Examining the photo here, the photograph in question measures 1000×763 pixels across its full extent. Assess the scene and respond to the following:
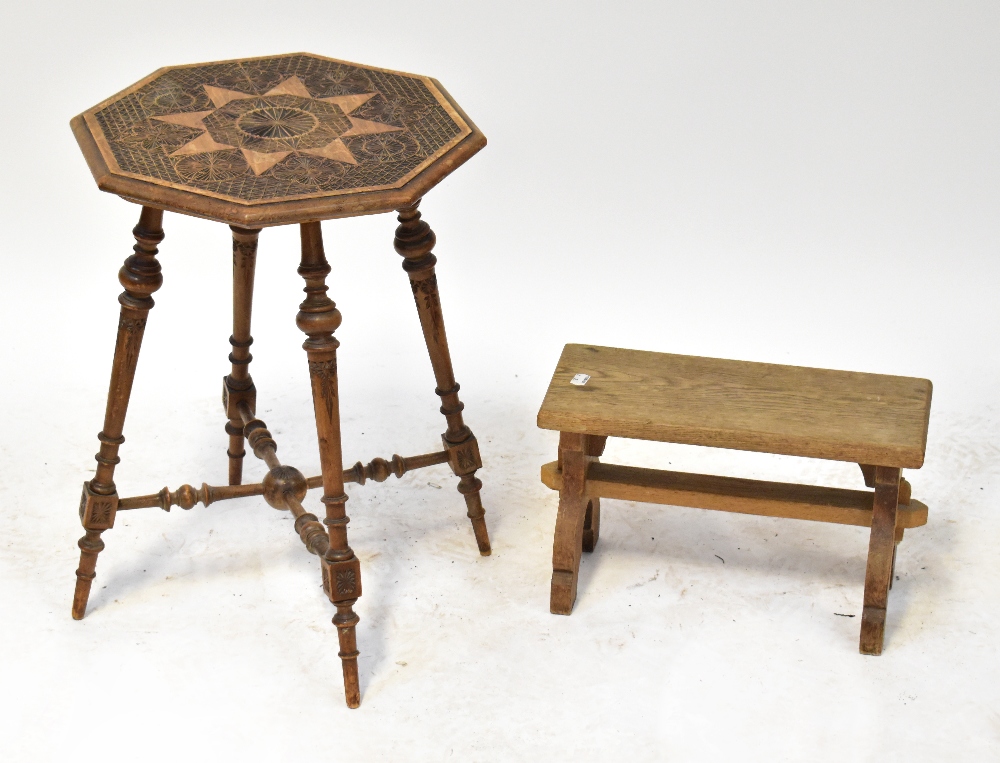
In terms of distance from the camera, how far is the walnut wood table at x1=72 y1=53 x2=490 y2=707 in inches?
130

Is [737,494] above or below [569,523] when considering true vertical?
above

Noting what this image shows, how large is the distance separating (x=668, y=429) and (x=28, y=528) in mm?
1960

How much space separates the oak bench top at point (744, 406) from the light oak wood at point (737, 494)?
0.58 feet

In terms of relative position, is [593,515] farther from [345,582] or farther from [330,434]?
[330,434]

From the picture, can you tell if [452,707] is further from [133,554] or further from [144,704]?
[133,554]

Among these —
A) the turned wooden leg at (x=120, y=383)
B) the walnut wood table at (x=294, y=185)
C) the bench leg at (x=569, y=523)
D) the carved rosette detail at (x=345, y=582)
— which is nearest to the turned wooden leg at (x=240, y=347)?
the walnut wood table at (x=294, y=185)

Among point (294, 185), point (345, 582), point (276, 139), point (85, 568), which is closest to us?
point (294, 185)

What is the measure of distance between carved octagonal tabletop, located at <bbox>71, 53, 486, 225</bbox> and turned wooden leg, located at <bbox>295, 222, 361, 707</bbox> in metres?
0.20

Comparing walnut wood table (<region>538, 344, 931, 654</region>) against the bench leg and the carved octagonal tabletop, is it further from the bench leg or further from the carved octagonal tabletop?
the carved octagonal tabletop

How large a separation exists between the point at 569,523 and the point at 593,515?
304 millimetres

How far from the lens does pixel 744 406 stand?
12.8 feet

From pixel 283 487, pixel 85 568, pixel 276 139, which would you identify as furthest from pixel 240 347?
pixel 276 139

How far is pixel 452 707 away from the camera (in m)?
3.72

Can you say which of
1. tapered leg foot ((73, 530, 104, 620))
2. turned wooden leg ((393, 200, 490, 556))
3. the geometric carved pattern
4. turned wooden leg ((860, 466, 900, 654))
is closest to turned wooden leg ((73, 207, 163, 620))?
tapered leg foot ((73, 530, 104, 620))
